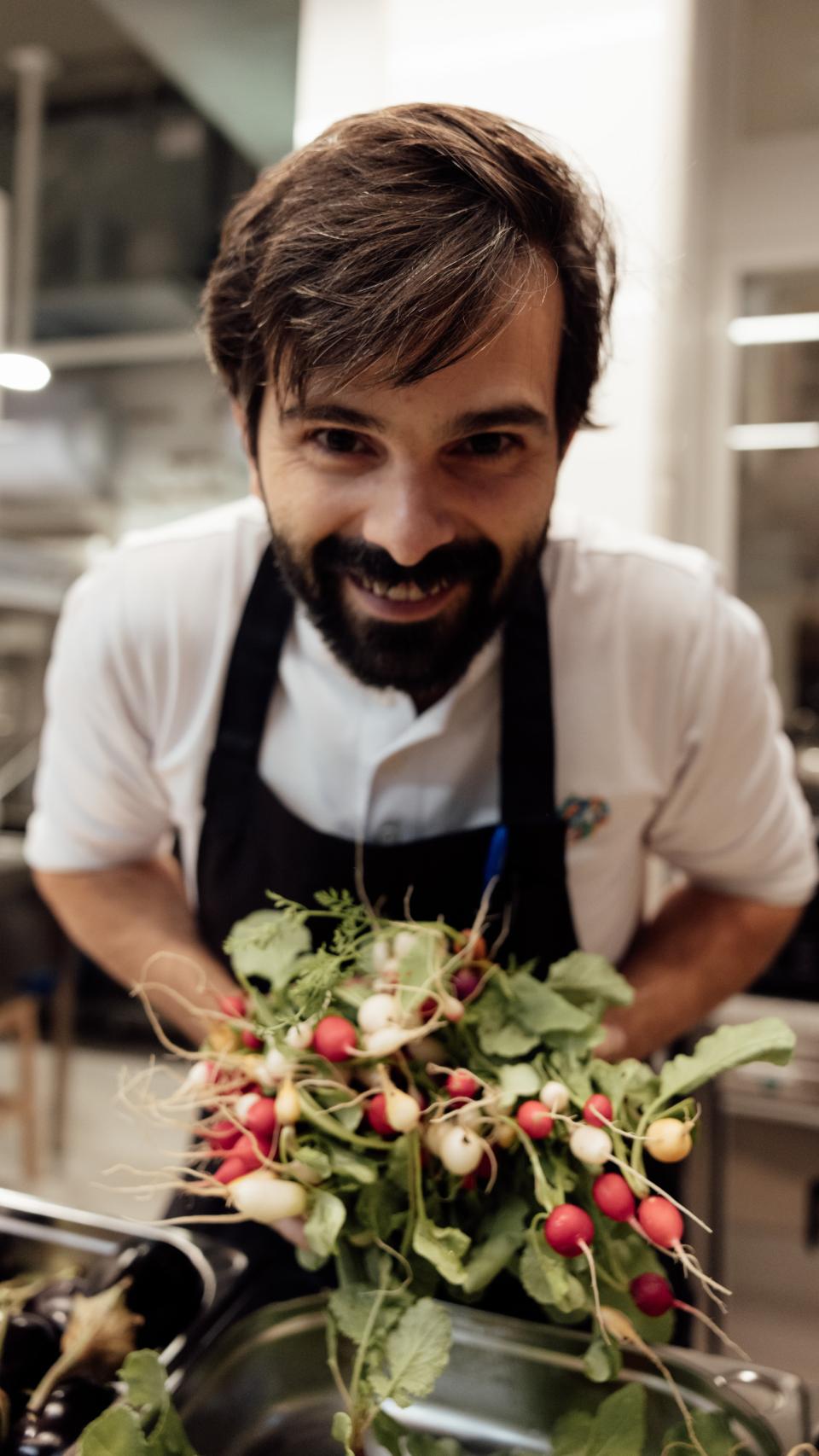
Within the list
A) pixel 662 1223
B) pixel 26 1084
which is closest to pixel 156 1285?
pixel 662 1223

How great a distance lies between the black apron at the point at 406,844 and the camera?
3.11ft

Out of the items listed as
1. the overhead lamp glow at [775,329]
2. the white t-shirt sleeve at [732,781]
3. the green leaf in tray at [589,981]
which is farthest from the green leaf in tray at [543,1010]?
the overhead lamp glow at [775,329]

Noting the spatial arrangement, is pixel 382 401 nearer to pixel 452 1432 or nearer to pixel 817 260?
pixel 452 1432

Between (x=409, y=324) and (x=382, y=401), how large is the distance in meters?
0.06

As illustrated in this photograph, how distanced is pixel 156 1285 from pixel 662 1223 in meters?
0.40

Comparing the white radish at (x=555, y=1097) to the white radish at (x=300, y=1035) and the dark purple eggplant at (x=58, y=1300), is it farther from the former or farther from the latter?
the dark purple eggplant at (x=58, y=1300)

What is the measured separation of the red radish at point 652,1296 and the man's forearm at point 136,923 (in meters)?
0.57

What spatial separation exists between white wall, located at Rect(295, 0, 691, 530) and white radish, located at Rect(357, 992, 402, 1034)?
89 cm

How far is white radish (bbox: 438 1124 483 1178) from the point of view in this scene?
24.4 inches

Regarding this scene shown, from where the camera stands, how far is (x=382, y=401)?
2.29 feet

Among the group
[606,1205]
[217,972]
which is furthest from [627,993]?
[217,972]

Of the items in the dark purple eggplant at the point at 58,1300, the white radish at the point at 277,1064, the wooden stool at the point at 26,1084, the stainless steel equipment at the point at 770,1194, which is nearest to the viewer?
the white radish at the point at 277,1064

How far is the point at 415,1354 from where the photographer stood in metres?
0.59

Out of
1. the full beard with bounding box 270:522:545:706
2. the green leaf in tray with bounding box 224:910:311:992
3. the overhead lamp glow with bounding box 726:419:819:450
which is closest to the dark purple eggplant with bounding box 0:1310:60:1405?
the green leaf in tray with bounding box 224:910:311:992
